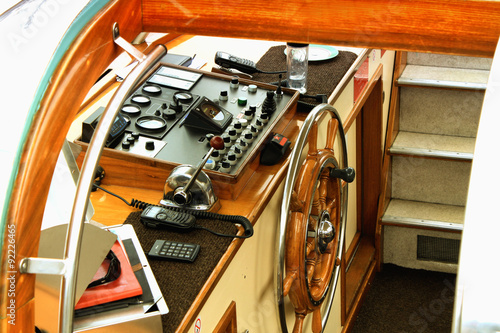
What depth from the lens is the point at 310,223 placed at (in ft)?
6.95

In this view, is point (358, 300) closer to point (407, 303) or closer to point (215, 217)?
point (407, 303)

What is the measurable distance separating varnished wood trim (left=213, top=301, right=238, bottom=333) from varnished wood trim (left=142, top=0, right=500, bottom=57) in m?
1.23

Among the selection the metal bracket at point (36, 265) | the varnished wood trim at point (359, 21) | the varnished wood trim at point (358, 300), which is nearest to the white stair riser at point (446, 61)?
the varnished wood trim at point (358, 300)

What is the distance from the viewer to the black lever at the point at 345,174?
217 centimetres

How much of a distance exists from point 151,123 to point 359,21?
1.45 m

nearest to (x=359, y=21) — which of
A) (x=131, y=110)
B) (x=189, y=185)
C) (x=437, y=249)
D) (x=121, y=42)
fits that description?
(x=121, y=42)

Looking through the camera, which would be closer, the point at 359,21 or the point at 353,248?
the point at 359,21

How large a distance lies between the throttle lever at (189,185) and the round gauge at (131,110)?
1.19 feet

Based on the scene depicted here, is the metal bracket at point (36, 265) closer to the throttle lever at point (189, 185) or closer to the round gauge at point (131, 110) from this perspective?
the throttle lever at point (189, 185)

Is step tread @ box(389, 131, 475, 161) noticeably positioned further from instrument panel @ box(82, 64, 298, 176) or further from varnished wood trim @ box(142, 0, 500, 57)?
varnished wood trim @ box(142, 0, 500, 57)

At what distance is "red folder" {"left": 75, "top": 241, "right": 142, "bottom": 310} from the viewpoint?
45.0 inches

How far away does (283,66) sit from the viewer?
8.37ft

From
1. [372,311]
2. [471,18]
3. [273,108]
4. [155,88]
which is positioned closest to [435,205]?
[372,311]

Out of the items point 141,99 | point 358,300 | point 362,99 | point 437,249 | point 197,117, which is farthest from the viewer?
point 437,249
